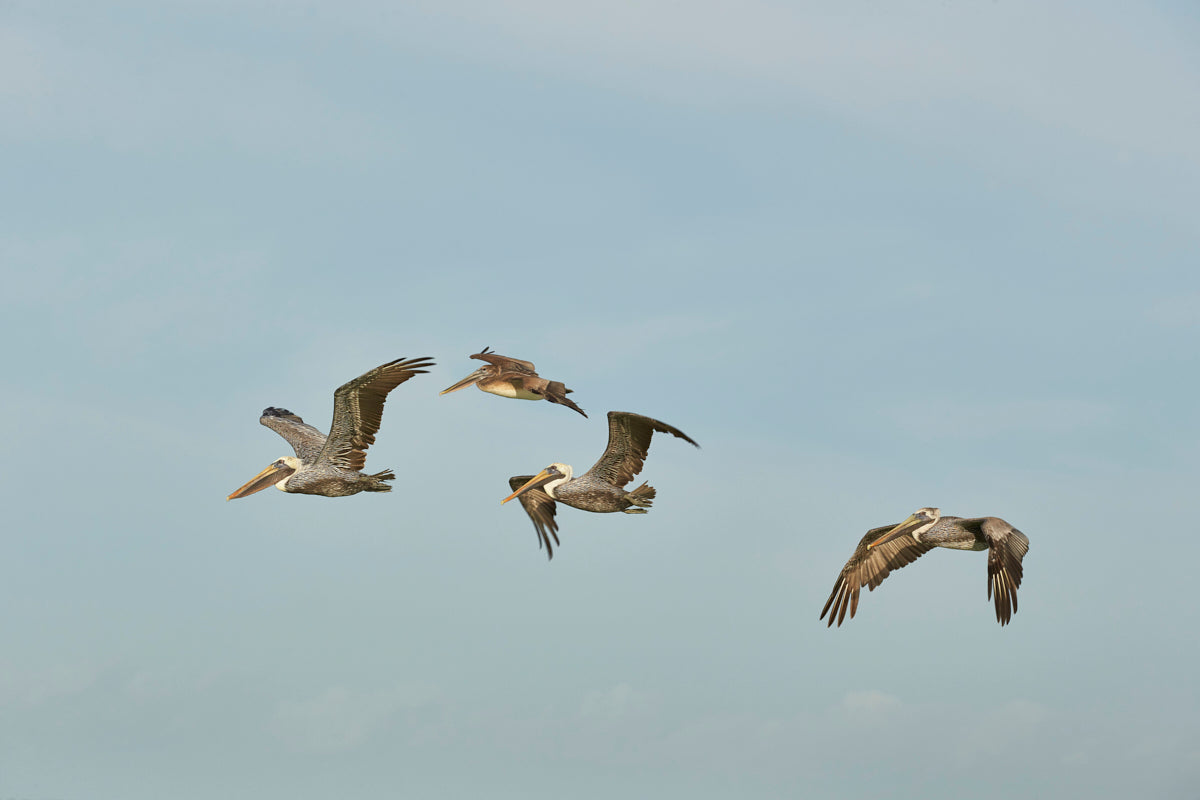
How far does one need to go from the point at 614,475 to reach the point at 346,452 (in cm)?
474

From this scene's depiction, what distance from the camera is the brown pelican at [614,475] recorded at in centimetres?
2295

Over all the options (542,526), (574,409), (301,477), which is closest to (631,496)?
(574,409)

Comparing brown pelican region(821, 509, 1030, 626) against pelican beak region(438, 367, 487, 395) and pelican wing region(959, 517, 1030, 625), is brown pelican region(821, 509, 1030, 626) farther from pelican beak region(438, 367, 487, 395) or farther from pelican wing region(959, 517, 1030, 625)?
pelican beak region(438, 367, 487, 395)

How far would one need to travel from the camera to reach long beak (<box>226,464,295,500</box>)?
A: 2478 centimetres

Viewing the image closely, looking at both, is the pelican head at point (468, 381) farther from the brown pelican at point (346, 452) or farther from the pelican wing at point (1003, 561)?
the pelican wing at point (1003, 561)

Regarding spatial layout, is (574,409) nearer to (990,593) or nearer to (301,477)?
(301,477)

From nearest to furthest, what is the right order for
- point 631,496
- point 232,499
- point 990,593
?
→ point 990,593 < point 631,496 < point 232,499

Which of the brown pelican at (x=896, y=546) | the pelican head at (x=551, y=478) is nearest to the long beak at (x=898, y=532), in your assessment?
the brown pelican at (x=896, y=546)

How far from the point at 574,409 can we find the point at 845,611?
20.8 feet

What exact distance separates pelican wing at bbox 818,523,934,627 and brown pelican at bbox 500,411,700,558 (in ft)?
13.9

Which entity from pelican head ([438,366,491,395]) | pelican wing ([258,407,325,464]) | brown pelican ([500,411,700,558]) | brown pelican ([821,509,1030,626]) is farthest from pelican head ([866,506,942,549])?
pelican wing ([258,407,325,464])

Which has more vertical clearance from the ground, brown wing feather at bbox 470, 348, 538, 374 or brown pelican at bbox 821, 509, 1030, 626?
brown wing feather at bbox 470, 348, 538, 374

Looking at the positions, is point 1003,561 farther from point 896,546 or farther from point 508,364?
point 508,364

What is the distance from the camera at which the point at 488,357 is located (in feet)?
88.9
